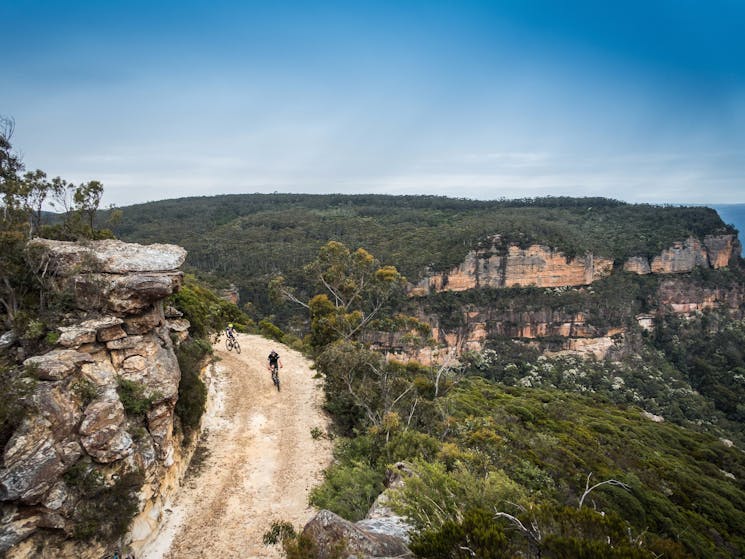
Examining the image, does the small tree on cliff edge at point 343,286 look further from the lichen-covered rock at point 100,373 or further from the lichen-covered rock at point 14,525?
the lichen-covered rock at point 14,525

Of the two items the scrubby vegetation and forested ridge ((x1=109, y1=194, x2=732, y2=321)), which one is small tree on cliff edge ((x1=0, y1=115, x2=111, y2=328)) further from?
forested ridge ((x1=109, y1=194, x2=732, y2=321))

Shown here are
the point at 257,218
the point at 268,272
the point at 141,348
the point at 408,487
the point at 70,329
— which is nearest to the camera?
the point at 408,487

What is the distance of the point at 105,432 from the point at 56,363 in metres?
1.61

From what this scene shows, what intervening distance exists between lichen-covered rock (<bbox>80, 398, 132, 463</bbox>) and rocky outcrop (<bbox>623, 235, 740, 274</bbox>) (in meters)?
80.3

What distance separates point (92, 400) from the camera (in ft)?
24.7

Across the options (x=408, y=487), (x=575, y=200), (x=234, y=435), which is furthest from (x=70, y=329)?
(x=575, y=200)

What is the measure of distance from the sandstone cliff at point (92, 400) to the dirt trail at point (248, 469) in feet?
4.13

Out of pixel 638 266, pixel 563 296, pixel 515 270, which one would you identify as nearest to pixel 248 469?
pixel 515 270

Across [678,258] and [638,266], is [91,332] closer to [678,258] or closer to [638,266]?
[638,266]

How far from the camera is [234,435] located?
12102 mm

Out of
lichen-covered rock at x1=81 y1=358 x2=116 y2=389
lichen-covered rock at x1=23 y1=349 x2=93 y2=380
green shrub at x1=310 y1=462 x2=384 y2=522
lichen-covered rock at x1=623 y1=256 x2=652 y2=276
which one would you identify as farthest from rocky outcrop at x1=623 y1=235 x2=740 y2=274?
lichen-covered rock at x1=23 y1=349 x2=93 y2=380

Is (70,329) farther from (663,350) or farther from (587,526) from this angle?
(663,350)

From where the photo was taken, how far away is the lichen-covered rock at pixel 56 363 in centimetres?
714

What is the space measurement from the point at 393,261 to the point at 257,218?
4057 centimetres
